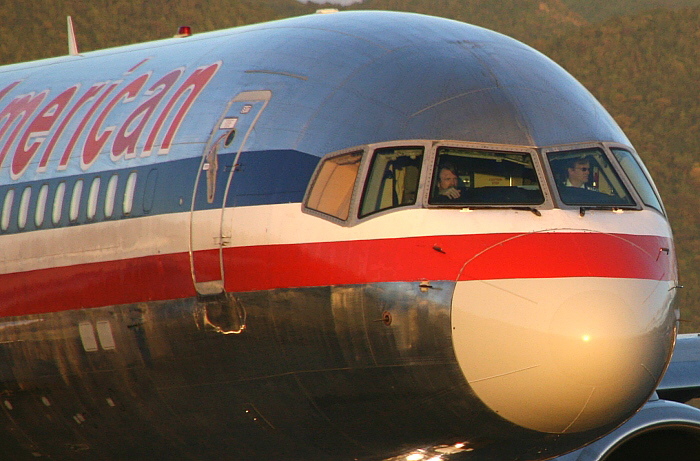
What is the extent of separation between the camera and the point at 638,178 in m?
10.7

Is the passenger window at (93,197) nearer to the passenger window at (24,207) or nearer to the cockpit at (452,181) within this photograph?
the passenger window at (24,207)

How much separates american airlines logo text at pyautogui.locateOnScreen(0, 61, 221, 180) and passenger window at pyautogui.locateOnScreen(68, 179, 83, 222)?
176 mm

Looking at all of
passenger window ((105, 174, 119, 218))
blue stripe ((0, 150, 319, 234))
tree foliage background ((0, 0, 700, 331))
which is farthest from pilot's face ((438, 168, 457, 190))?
tree foliage background ((0, 0, 700, 331))

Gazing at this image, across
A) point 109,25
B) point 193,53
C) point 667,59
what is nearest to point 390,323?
point 193,53

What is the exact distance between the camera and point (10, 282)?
1262 centimetres

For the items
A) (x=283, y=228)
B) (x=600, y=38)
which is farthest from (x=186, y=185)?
(x=600, y=38)

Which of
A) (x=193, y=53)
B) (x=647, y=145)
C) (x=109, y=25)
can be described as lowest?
(x=647, y=145)

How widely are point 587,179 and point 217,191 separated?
2.98 metres

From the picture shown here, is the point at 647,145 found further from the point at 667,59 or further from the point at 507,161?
the point at 507,161

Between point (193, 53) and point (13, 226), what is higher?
point (193, 53)

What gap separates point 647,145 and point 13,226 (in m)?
44.5

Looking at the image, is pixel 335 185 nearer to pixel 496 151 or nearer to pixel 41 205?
pixel 496 151

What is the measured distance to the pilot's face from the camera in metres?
9.90

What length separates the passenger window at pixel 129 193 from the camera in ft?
38.0
